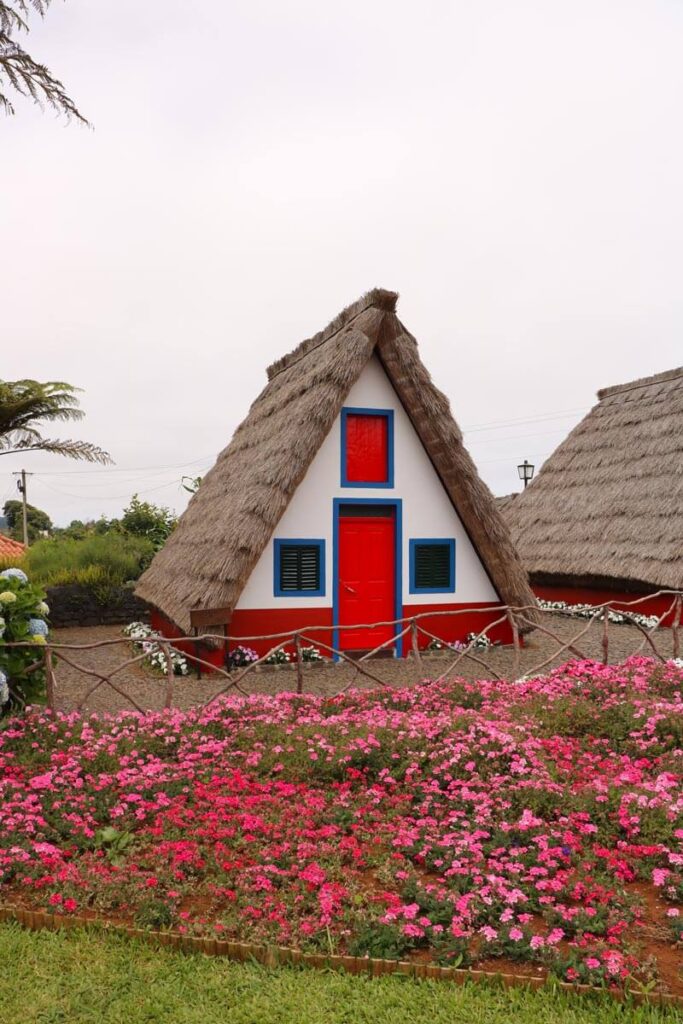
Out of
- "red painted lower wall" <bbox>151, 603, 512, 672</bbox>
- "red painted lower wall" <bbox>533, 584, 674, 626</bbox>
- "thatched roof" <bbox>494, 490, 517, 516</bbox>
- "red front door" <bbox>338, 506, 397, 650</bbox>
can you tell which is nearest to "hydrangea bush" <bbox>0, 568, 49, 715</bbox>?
"red painted lower wall" <bbox>151, 603, 512, 672</bbox>

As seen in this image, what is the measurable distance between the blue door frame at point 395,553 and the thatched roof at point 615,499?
5325mm

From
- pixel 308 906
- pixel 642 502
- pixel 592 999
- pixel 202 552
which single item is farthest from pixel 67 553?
pixel 592 999

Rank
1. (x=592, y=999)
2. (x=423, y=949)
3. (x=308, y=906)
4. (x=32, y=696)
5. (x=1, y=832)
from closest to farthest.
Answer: (x=592, y=999), (x=423, y=949), (x=308, y=906), (x=1, y=832), (x=32, y=696)

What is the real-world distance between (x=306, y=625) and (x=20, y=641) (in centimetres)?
478

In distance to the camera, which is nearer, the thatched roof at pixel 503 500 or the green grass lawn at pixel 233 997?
the green grass lawn at pixel 233 997

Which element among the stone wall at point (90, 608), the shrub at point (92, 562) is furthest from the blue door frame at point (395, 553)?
the shrub at point (92, 562)

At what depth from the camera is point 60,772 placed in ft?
20.6

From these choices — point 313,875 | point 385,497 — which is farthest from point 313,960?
point 385,497

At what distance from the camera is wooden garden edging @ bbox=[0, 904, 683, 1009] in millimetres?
3730

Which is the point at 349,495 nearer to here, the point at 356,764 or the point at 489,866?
the point at 356,764

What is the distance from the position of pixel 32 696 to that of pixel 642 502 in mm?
12960

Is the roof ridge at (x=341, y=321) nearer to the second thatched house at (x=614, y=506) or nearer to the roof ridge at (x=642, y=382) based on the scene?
the second thatched house at (x=614, y=506)

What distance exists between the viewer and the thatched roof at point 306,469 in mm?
11141

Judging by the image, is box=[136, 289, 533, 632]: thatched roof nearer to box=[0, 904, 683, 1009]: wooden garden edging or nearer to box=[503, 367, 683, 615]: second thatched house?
box=[503, 367, 683, 615]: second thatched house
